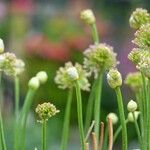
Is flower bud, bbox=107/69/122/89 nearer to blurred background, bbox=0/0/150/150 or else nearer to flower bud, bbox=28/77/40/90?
flower bud, bbox=28/77/40/90

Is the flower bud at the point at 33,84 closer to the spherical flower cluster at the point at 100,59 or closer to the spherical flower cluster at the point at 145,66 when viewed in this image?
the spherical flower cluster at the point at 100,59

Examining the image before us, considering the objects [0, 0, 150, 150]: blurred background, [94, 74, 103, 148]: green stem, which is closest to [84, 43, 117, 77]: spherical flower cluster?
[94, 74, 103, 148]: green stem

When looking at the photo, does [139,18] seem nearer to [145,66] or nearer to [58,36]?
[145,66]

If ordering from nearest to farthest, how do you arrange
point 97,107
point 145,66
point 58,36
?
point 145,66 < point 97,107 < point 58,36

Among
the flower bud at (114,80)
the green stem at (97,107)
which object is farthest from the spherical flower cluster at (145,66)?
the green stem at (97,107)

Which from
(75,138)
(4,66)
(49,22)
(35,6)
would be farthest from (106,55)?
(35,6)

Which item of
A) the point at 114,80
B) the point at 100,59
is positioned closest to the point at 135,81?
the point at 100,59
